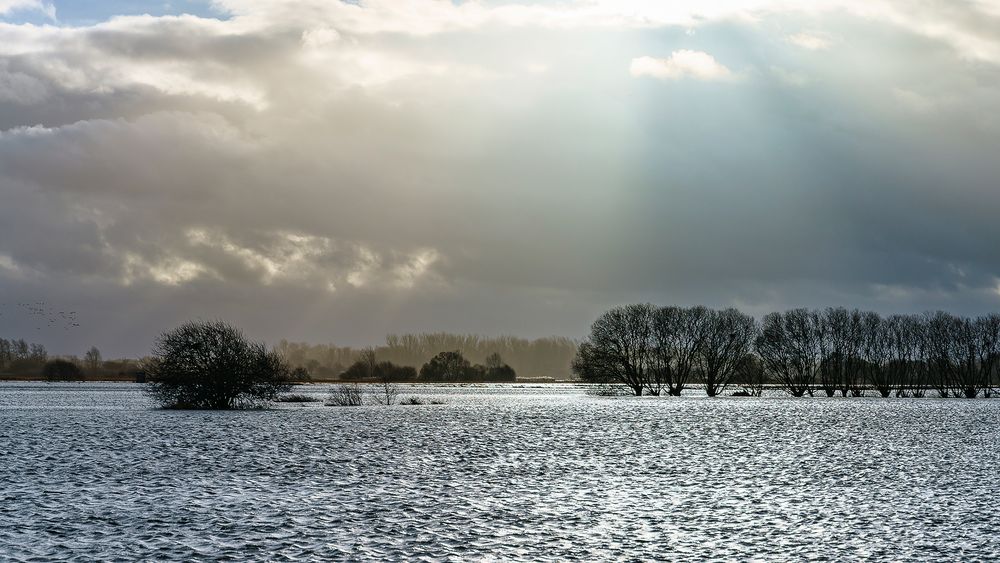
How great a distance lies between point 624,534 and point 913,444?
27.2m

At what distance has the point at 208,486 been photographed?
2484 cm

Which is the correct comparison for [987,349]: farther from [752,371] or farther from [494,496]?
[494,496]

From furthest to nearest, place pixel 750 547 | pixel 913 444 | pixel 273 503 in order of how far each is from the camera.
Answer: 1. pixel 913 444
2. pixel 273 503
3. pixel 750 547

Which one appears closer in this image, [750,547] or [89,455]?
[750,547]

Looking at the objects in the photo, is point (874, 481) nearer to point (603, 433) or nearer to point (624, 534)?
point (624, 534)

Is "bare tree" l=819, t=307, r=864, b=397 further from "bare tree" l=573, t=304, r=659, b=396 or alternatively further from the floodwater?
the floodwater

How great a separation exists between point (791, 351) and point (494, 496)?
12271 centimetres

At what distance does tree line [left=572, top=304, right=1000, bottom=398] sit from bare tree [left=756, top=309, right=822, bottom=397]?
0.15m

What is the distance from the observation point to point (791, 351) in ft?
451

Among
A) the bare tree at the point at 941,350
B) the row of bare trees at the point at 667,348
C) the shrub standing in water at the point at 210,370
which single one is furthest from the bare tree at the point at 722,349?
the shrub standing in water at the point at 210,370

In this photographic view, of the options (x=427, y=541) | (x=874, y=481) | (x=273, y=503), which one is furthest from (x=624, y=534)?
(x=874, y=481)

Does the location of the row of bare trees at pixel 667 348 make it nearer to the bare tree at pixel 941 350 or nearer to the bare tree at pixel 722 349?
the bare tree at pixel 722 349

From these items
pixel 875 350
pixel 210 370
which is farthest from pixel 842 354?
pixel 210 370

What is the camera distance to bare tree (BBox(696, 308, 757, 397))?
5236 inches
